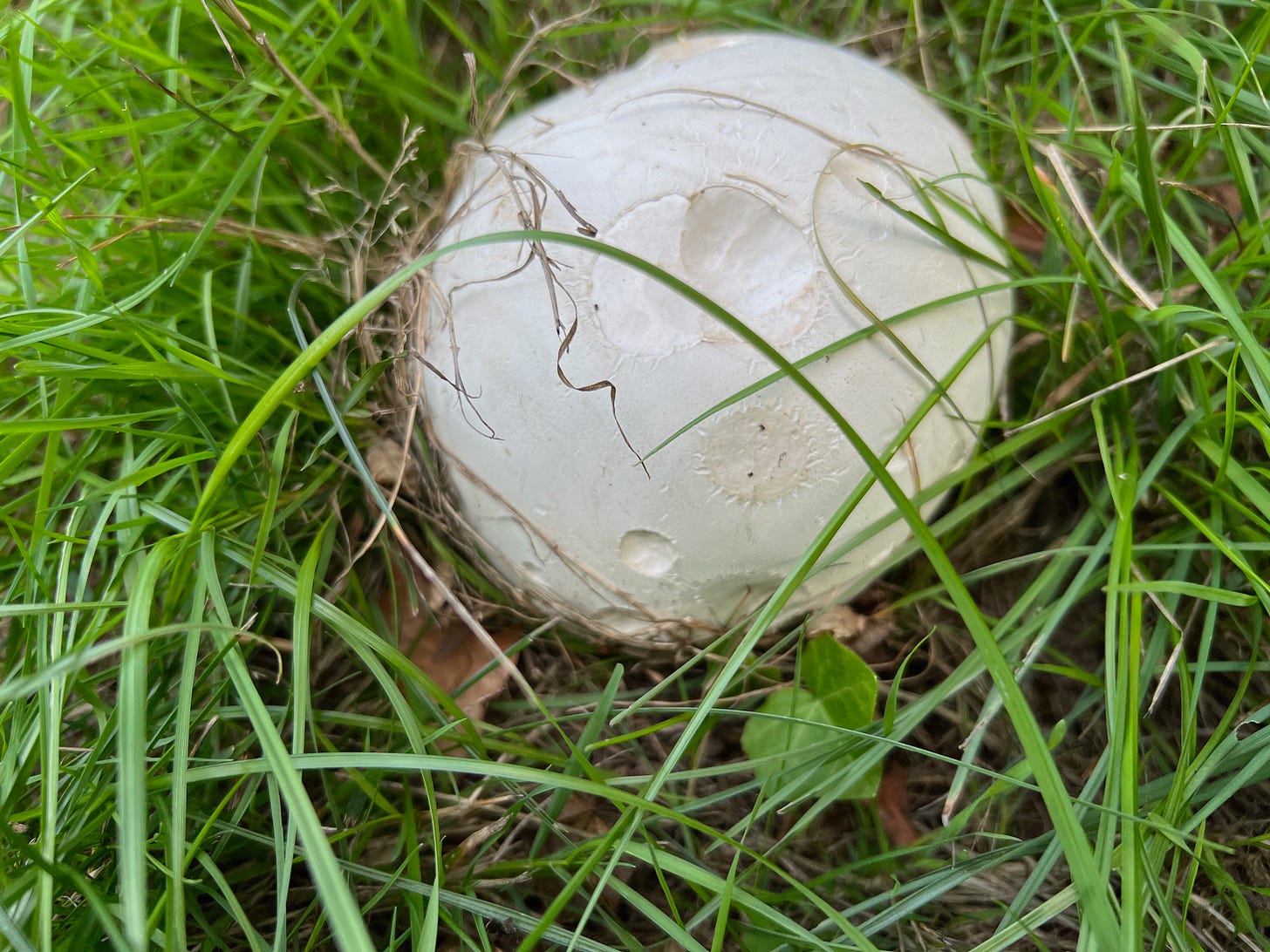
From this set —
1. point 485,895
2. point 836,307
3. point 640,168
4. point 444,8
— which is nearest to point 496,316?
point 640,168

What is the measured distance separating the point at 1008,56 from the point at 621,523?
1.20m

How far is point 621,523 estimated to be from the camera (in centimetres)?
107

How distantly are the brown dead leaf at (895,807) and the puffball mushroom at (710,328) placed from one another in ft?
1.26

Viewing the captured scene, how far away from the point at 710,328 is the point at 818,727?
20.3 inches

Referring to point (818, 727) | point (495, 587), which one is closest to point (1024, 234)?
point (818, 727)

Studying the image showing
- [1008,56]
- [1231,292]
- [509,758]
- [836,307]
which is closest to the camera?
[836,307]

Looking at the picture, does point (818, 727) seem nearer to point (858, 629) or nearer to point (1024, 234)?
point (858, 629)

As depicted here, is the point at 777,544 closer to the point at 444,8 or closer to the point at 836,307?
the point at 836,307

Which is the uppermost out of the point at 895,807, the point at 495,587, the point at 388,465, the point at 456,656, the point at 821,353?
the point at 821,353

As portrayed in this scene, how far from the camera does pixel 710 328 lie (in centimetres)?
102

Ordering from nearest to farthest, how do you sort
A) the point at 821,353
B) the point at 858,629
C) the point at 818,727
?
the point at 821,353 → the point at 818,727 → the point at 858,629

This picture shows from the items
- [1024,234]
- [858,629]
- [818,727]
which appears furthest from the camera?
[1024,234]

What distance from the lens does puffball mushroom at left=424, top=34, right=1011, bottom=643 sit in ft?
3.36

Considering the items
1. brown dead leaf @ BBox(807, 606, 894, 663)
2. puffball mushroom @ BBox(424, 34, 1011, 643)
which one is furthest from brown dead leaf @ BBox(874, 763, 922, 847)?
Result: puffball mushroom @ BBox(424, 34, 1011, 643)
